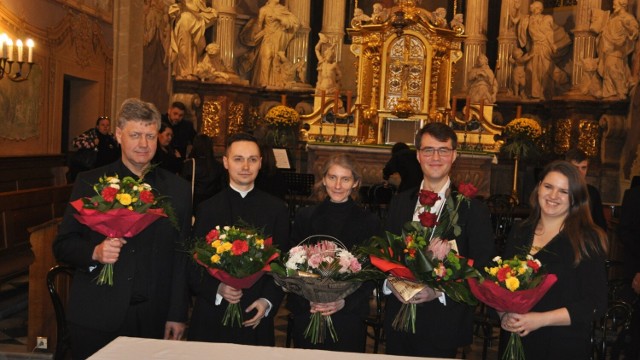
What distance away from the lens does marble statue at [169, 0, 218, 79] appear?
17.5m

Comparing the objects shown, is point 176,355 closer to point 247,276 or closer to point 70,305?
point 247,276

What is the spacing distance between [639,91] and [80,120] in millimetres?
11263

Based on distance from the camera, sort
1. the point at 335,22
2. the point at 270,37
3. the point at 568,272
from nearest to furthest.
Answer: the point at 568,272
the point at 270,37
the point at 335,22

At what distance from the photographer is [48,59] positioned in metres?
14.1

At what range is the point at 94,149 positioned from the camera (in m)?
8.19

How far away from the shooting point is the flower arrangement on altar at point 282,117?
16781mm

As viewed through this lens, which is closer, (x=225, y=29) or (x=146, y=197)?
(x=146, y=197)

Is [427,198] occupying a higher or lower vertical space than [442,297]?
higher

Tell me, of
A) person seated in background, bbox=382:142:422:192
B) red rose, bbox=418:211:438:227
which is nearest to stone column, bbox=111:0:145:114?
person seated in background, bbox=382:142:422:192

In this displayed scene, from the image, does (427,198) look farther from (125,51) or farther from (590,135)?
(590,135)

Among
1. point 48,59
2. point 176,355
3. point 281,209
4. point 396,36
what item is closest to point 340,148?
point 396,36

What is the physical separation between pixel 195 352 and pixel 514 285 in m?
1.35

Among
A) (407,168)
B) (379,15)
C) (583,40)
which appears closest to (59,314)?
(407,168)

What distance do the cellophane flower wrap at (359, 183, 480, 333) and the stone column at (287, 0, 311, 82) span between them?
15.6m
